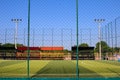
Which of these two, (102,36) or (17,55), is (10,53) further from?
(102,36)

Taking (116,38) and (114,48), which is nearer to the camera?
(116,38)

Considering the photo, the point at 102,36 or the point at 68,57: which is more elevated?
the point at 102,36

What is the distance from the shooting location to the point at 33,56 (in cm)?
5838

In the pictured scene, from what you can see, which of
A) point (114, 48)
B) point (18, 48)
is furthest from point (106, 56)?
point (18, 48)

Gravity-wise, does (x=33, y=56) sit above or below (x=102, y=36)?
below

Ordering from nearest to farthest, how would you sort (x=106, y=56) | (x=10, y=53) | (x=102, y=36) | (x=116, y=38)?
(x=116, y=38), (x=102, y=36), (x=106, y=56), (x=10, y=53)

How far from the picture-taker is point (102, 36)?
45875 mm

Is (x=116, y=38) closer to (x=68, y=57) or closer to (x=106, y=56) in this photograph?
(x=106, y=56)

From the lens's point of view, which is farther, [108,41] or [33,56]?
[33,56]

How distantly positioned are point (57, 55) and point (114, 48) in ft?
62.1

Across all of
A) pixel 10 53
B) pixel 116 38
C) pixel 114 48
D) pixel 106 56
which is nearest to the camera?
pixel 116 38

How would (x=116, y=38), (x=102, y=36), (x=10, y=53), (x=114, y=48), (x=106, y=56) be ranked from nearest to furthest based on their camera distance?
(x=116, y=38) < (x=114, y=48) < (x=102, y=36) < (x=106, y=56) < (x=10, y=53)

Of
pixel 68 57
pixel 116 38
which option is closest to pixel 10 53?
pixel 68 57

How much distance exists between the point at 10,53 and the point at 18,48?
2.06m
